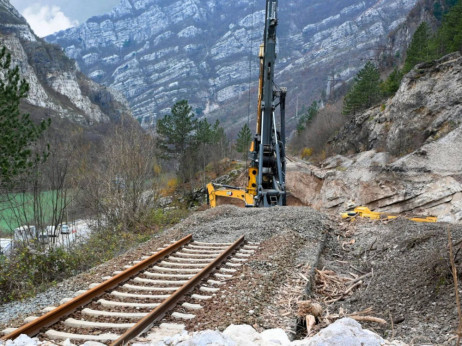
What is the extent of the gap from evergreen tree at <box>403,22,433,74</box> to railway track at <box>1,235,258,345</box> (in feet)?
118

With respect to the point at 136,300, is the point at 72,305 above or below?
above

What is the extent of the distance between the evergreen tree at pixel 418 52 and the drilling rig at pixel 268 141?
1008 inches

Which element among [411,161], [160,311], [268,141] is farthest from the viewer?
[411,161]

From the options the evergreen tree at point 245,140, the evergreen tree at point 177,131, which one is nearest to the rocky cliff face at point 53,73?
the evergreen tree at point 245,140

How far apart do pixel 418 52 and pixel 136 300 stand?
136ft

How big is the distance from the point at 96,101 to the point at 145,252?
149 metres

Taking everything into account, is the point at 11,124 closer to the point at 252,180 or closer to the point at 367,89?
the point at 252,180

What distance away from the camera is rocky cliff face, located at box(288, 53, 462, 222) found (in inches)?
681

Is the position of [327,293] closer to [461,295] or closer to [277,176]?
[461,295]

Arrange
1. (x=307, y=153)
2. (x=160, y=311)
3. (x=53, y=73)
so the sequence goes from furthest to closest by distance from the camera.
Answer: (x=53, y=73), (x=307, y=153), (x=160, y=311)

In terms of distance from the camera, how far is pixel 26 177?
1442cm

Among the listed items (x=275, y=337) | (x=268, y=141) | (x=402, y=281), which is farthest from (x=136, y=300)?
(x=268, y=141)

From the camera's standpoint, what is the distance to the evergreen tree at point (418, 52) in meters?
37.1

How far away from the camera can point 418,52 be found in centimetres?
3869
